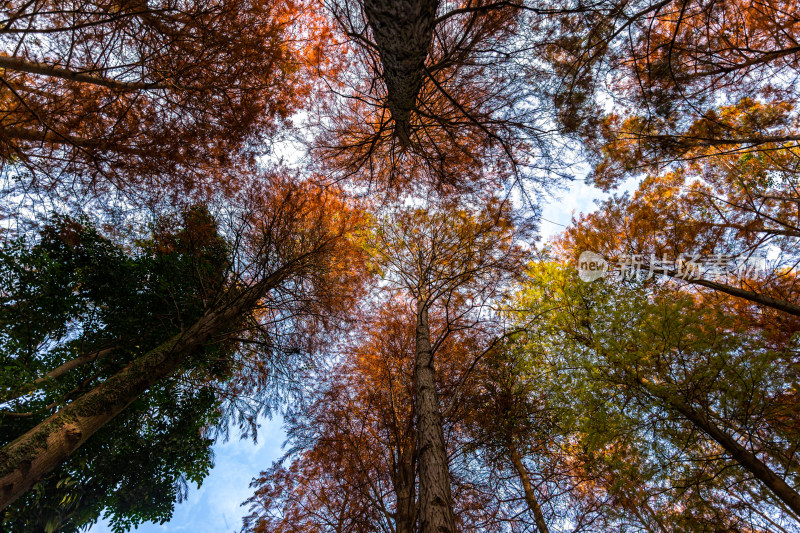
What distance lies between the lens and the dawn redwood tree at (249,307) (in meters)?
2.82

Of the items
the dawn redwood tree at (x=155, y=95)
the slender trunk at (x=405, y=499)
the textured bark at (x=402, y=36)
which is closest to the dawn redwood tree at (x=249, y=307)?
the dawn redwood tree at (x=155, y=95)

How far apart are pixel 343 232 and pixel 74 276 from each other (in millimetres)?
5100

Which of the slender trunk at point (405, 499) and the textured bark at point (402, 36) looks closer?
the textured bark at point (402, 36)

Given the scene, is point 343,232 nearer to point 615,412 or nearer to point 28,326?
point 28,326

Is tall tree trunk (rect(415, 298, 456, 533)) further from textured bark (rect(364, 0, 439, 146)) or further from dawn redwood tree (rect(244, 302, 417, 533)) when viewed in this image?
textured bark (rect(364, 0, 439, 146))

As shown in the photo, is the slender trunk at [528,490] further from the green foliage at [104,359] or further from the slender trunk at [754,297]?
the green foliage at [104,359]

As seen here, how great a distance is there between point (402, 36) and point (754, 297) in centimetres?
796

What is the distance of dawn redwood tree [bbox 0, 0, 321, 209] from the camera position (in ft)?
11.4

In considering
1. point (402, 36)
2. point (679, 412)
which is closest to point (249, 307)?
point (402, 36)

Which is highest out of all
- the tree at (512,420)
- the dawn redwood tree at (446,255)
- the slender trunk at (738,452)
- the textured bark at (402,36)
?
the dawn redwood tree at (446,255)

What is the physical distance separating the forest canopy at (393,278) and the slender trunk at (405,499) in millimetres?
43

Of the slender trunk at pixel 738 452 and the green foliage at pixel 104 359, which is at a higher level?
the green foliage at pixel 104 359

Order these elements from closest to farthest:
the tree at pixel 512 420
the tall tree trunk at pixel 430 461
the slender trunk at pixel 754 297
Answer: the tall tree trunk at pixel 430 461, the slender trunk at pixel 754 297, the tree at pixel 512 420

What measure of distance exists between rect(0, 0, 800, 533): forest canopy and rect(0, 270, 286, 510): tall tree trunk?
3cm
